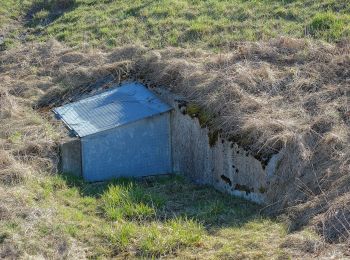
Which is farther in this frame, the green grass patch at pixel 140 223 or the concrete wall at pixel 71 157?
the concrete wall at pixel 71 157

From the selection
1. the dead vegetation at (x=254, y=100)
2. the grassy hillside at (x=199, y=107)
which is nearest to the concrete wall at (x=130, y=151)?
the grassy hillside at (x=199, y=107)

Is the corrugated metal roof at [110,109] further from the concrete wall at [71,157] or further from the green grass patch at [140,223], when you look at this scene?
the green grass patch at [140,223]

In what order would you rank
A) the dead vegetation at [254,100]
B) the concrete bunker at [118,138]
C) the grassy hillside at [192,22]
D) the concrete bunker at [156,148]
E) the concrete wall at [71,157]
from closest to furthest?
the dead vegetation at [254,100] → the concrete bunker at [156,148] → the concrete wall at [71,157] → the concrete bunker at [118,138] → the grassy hillside at [192,22]

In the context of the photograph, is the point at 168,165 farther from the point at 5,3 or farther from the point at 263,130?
the point at 5,3

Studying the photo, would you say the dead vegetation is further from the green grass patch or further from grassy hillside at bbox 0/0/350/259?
the green grass patch

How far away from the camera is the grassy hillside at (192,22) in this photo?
12680mm

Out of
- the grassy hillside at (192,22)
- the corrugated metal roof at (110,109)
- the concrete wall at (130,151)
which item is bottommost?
the concrete wall at (130,151)

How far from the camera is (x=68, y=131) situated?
36.6 feet

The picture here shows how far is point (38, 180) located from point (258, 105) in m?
3.64

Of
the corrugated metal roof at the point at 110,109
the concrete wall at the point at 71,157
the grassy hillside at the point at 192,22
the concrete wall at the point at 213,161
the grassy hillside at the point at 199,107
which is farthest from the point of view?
the grassy hillside at the point at 192,22

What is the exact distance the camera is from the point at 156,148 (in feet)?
37.5

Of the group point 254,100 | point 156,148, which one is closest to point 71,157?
point 156,148

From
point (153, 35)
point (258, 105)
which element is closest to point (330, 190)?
point (258, 105)

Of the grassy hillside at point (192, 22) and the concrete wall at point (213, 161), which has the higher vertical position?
the grassy hillside at point (192, 22)
